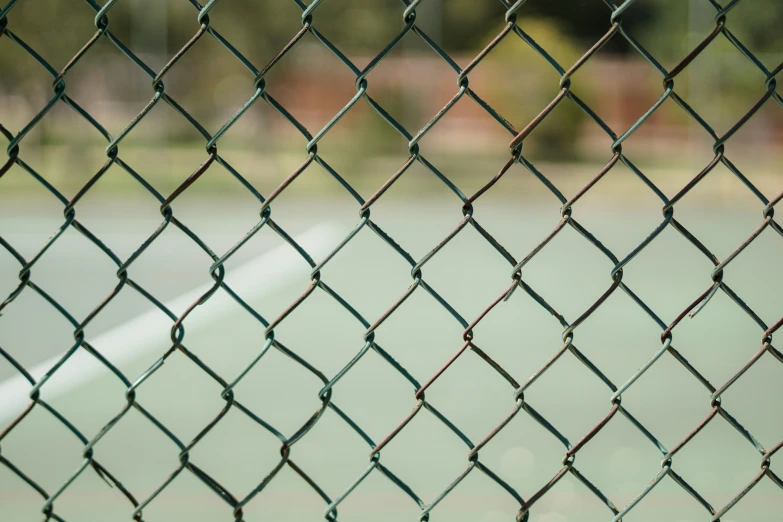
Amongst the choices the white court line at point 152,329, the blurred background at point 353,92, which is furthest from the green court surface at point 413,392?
the blurred background at point 353,92

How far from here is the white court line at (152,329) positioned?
447cm

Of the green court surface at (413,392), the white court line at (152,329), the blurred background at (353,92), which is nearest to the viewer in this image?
the green court surface at (413,392)

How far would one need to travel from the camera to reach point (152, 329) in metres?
5.89

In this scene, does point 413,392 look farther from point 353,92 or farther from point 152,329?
point 353,92

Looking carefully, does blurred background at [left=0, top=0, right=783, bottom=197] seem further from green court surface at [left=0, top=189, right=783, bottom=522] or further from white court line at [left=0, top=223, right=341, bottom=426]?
white court line at [left=0, top=223, right=341, bottom=426]

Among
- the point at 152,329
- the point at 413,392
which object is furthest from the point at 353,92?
the point at 413,392

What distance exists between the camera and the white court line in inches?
176

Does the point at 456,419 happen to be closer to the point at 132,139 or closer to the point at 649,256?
the point at 649,256

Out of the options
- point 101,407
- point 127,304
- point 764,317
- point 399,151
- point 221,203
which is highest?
point 221,203

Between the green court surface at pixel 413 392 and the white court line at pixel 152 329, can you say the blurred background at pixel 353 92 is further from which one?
the white court line at pixel 152 329

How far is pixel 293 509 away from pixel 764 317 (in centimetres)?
433

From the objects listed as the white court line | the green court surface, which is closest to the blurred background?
the green court surface

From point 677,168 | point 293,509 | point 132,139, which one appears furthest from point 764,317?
point 132,139

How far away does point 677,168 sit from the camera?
13.2 metres
